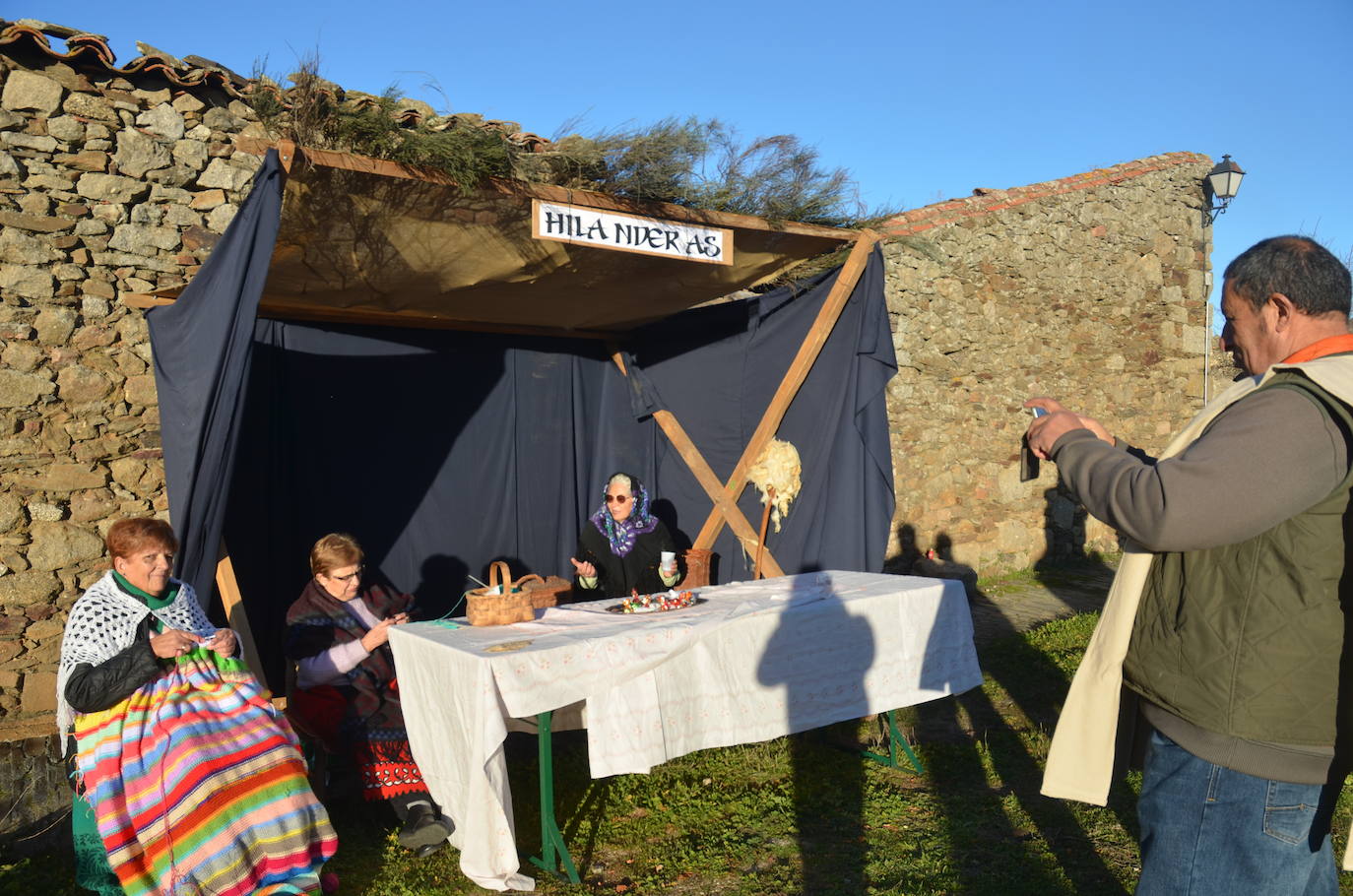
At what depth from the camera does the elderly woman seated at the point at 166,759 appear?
112 inches

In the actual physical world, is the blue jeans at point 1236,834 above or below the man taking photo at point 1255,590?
below

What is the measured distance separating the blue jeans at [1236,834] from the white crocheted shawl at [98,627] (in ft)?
9.45

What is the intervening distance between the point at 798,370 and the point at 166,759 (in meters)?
3.36

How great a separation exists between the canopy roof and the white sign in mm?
38

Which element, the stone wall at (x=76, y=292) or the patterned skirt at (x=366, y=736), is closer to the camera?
the patterned skirt at (x=366, y=736)

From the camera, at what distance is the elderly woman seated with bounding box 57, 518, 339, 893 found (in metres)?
A: 2.85

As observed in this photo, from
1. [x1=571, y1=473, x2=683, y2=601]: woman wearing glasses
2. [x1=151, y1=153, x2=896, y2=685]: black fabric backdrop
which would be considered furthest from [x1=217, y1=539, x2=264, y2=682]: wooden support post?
[x1=571, y1=473, x2=683, y2=601]: woman wearing glasses

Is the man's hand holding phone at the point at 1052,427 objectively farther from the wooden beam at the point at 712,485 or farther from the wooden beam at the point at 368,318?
the wooden beam at the point at 368,318

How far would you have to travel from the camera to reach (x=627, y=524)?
18.0 feet

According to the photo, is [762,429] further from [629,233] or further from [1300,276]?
[1300,276]

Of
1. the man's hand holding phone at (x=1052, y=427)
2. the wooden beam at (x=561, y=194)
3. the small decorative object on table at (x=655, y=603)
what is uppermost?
the wooden beam at (x=561, y=194)

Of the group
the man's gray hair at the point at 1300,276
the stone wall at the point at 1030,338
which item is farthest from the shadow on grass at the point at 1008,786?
Result: the man's gray hair at the point at 1300,276

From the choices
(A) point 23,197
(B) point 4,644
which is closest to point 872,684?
(B) point 4,644

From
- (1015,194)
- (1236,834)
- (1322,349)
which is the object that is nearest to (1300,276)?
(1322,349)
